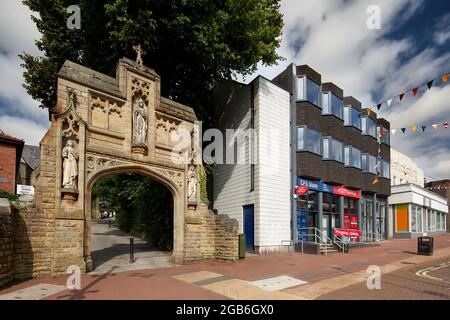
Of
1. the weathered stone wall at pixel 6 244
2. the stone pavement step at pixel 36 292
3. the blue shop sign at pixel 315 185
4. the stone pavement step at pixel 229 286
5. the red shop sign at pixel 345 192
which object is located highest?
the blue shop sign at pixel 315 185

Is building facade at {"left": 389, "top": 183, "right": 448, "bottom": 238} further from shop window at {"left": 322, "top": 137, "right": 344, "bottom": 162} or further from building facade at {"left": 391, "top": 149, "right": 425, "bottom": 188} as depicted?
shop window at {"left": 322, "top": 137, "right": 344, "bottom": 162}

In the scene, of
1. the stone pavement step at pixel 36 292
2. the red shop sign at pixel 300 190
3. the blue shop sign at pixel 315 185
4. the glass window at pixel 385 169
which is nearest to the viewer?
the stone pavement step at pixel 36 292

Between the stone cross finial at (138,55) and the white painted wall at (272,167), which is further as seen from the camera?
the white painted wall at (272,167)

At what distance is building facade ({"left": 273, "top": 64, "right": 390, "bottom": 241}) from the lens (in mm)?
20031

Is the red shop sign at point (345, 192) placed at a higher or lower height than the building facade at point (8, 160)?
lower

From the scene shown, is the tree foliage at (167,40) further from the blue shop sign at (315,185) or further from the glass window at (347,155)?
the glass window at (347,155)

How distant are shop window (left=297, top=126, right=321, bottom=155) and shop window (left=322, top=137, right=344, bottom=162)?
0.88 m

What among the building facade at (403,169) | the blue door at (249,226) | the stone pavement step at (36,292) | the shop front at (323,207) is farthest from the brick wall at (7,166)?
the building facade at (403,169)

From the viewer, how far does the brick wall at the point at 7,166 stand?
23.4 metres

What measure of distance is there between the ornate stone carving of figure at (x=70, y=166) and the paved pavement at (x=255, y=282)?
306cm

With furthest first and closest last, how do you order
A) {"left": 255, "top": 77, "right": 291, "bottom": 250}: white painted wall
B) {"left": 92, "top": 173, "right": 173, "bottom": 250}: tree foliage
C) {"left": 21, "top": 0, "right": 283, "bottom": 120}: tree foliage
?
{"left": 255, "top": 77, "right": 291, "bottom": 250}: white painted wall, {"left": 92, "top": 173, "right": 173, "bottom": 250}: tree foliage, {"left": 21, "top": 0, "right": 283, "bottom": 120}: tree foliage

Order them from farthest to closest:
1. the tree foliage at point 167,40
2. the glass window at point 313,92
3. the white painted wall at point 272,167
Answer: the glass window at point 313,92 → the white painted wall at point 272,167 → the tree foliage at point 167,40

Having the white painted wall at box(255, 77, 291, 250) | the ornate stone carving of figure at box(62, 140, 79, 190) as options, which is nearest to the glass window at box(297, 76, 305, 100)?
the white painted wall at box(255, 77, 291, 250)
